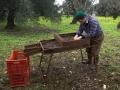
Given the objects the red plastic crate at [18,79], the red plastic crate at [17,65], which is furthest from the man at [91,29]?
the red plastic crate at [18,79]

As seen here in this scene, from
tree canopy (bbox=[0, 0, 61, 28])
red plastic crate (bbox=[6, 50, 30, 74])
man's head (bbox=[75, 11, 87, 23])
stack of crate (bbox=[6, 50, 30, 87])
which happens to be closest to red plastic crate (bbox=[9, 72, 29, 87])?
stack of crate (bbox=[6, 50, 30, 87])

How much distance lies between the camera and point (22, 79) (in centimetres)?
437

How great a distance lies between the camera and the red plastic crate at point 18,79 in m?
4.32

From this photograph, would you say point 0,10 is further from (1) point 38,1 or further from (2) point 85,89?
(2) point 85,89

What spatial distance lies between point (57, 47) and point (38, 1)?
8297mm

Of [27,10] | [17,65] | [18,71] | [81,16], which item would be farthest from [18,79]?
[27,10]

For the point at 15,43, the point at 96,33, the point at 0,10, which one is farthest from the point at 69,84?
the point at 0,10

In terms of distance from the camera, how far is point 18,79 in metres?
4.38

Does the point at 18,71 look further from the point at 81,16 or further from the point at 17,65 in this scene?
the point at 81,16

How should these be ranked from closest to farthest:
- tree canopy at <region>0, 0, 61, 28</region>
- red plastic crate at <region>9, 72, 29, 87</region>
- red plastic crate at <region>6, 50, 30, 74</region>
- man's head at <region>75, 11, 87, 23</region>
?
red plastic crate at <region>6, 50, 30, 74</region>
red plastic crate at <region>9, 72, 29, 87</region>
man's head at <region>75, 11, 87, 23</region>
tree canopy at <region>0, 0, 61, 28</region>

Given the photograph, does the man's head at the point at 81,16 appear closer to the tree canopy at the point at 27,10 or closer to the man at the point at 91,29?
the man at the point at 91,29

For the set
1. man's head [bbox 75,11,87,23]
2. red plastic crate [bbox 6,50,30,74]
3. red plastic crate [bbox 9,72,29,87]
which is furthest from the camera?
man's head [bbox 75,11,87,23]

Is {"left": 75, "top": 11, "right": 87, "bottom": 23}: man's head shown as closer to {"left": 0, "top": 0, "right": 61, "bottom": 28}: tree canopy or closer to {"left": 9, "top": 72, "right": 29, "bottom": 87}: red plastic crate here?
{"left": 9, "top": 72, "right": 29, "bottom": 87}: red plastic crate

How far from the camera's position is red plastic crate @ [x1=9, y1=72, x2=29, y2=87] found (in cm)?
432
